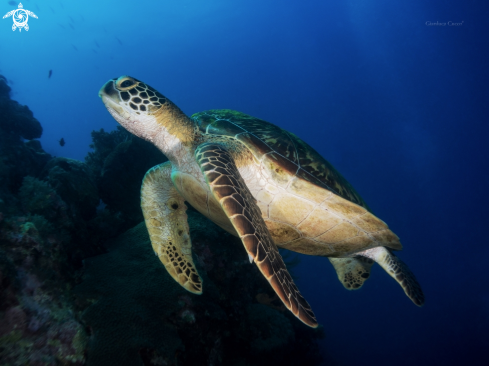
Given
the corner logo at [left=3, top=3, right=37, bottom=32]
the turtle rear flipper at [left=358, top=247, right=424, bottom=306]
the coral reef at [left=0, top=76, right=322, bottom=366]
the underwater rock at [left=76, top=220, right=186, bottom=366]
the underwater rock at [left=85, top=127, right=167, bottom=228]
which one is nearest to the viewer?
the coral reef at [left=0, top=76, right=322, bottom=366]

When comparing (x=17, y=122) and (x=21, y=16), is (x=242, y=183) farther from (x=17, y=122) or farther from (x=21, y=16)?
(x=21, y=16)

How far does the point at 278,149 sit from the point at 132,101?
1914 millimetres

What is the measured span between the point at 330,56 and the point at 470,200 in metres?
55.9

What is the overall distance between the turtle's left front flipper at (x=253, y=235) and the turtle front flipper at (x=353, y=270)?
9.99 feet

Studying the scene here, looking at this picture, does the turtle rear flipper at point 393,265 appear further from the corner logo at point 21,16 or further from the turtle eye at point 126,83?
the corner logo at point 21,16

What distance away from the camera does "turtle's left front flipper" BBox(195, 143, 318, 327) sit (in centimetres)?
149

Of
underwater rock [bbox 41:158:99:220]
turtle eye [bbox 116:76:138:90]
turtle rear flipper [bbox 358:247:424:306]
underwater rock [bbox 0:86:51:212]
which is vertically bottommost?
underwater rock [bbox 0:86:51:212]

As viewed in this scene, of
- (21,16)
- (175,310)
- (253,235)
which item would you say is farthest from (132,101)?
(21,16)

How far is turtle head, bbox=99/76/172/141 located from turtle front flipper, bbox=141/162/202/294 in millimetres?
735

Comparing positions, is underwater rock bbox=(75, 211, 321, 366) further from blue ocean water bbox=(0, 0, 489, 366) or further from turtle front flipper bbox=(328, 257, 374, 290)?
blue ocean water bbox=(0, 0, 489, 366)

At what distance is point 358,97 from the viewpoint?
6362 cm

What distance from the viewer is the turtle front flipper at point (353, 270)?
4.08 meters

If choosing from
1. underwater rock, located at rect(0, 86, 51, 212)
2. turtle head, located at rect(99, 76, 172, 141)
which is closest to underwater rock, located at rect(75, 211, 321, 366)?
turtle head, located at rect(99, 76, 172, 141)

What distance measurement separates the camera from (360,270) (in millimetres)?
4176
